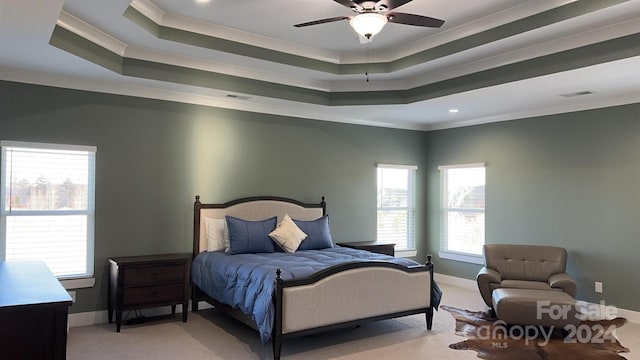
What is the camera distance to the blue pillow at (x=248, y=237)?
5.25 meters

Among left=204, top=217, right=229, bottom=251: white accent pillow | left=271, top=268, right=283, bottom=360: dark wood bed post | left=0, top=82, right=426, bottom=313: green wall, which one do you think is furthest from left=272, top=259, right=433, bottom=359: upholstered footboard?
left=0, top=82, right=426, bottom=313: green wall

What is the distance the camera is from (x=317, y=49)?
5172mm

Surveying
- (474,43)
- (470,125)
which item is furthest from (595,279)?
(474,43)

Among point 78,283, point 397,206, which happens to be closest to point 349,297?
point 78,283

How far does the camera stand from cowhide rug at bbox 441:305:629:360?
13.4ft

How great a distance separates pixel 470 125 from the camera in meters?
6.98

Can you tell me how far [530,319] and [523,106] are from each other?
2.70 metres

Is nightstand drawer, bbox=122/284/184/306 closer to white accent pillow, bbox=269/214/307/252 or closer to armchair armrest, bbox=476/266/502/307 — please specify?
white accent pillow, bbox=269/214/307/252

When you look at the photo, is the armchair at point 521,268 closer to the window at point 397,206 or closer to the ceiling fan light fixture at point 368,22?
the window at point 397,206

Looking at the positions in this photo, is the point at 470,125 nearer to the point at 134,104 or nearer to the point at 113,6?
the point at 134,104

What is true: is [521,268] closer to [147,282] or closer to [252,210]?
[252,210]

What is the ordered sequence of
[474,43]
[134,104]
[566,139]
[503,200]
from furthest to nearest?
1. [503,200]
2. [566,139]
3. [134,104]
4. [474,43]

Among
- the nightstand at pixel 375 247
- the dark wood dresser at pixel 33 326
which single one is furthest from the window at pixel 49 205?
the nightstand at pixel 375 247

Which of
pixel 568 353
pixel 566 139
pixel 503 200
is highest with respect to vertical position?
pixel 566 139
